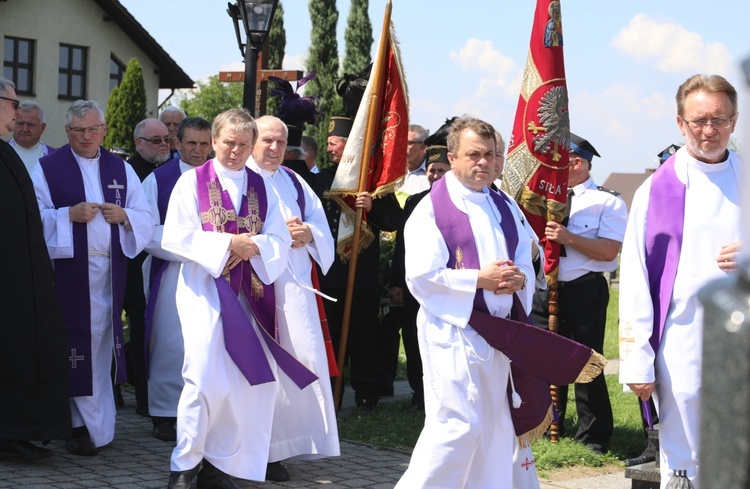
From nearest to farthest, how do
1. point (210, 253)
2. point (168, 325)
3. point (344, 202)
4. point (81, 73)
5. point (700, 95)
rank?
point (700, 95)
point (210, 253)
point (168, 325)
point (344, 202)
point (81, 73)

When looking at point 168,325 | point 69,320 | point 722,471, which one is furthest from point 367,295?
point 722,471

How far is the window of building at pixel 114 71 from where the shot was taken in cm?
3931

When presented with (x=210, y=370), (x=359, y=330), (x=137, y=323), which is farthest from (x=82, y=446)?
(x=359, y=330)

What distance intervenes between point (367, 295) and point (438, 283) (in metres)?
4.09

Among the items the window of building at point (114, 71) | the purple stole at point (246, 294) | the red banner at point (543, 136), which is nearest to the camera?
the purple stole at point (246, 294)

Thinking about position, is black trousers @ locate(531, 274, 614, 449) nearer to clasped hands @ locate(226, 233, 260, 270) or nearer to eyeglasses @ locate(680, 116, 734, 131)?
clasped hands @ locate(226, 233, 260, 270)

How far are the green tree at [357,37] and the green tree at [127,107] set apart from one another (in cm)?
1197

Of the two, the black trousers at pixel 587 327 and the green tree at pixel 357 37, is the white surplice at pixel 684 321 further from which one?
the green tree at pixel 357 37

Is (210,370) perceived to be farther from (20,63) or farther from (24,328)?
(20,63)

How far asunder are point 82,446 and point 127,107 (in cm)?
2891

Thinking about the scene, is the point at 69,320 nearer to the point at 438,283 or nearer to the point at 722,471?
the point at 438,283

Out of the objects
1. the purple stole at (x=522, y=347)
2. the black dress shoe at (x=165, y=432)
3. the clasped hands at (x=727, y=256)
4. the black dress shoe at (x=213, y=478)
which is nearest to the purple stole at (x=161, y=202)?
the black dress shoe at (x=165, y=432)

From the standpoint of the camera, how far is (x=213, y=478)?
5.98 metres

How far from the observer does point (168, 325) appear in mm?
7625
